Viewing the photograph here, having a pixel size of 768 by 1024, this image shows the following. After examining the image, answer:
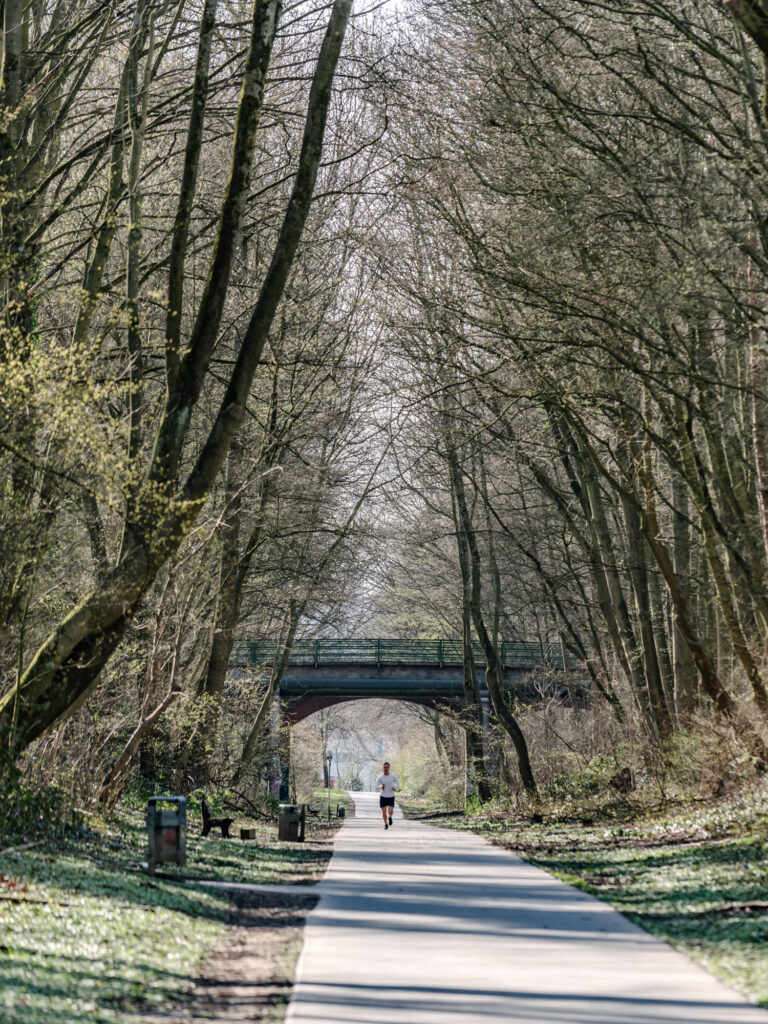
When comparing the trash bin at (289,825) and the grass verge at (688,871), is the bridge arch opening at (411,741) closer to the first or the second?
the trash bin at (289,825)

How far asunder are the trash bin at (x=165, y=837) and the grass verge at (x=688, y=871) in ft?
12.8

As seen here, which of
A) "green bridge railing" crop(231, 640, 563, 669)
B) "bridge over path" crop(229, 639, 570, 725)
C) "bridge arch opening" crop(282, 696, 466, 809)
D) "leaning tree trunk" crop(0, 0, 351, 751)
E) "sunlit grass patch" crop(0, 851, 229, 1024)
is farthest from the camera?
"bridge over path" crop(229, 639, 570, 725)

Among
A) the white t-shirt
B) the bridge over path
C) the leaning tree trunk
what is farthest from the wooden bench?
the bridge over path

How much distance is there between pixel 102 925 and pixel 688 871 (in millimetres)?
5959

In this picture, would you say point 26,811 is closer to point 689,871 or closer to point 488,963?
point 488,963

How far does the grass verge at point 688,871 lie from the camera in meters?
7.51

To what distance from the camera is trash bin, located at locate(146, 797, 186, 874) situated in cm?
1134

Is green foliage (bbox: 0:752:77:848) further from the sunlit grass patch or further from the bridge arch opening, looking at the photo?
the bridge arch opening

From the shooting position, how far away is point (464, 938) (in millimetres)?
8234

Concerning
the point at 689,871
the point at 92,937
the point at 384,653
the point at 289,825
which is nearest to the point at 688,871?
the point at 689,871

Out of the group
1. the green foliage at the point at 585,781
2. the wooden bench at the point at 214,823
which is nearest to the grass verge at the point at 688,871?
the green foliage at the point at 585,781

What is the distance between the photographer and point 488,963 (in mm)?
7211

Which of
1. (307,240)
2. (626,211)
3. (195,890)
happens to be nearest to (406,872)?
(195,890)

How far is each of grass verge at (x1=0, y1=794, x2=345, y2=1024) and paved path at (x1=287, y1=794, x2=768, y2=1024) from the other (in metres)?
0.81
